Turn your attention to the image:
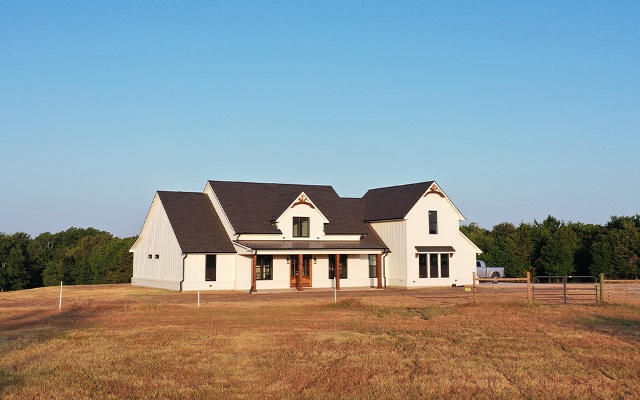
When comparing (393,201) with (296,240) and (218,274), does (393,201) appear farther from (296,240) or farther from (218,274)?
(218,274)

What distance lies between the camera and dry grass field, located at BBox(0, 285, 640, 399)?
1277 centimetres

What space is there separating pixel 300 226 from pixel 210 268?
7.29m

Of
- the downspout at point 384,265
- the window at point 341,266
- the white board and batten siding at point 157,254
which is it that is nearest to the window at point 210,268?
the white board and batten siding at point 157,254

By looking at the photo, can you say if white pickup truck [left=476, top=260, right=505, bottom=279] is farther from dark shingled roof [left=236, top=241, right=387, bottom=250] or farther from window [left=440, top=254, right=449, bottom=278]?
dark shingled roof [left=236, top=241, right=387, bottom=250]

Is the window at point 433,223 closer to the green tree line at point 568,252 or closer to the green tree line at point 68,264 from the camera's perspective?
the green tree line at point 568,252

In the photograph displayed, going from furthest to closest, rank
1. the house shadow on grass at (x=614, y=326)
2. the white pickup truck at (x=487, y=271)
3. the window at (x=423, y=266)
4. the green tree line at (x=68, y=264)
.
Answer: the green tree line at (x=68, y=264) < the white pickup truck at (x=487, y=271) < the window at (x=423, y=266) < the house shadow on grass at (x=614, y=326)

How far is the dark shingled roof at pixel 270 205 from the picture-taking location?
150 ft

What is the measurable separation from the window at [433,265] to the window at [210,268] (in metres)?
16.4

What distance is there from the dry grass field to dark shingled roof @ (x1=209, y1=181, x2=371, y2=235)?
16.4 m

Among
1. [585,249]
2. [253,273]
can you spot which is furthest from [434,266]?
[585,249]

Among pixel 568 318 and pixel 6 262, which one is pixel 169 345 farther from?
pixel 6 262

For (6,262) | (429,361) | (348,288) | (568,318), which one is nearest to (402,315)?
(568,318)

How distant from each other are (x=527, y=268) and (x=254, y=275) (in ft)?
103

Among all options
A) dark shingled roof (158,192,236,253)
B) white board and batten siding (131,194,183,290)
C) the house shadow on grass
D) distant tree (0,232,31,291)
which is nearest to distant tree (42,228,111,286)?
distant tree (0,232,31,291)
